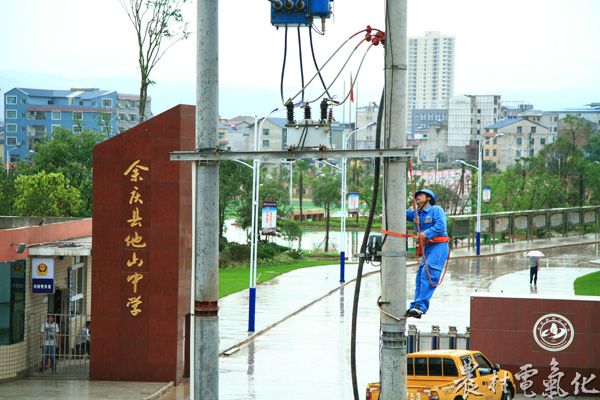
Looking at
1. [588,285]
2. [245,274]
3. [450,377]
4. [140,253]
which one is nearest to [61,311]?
[140,253]

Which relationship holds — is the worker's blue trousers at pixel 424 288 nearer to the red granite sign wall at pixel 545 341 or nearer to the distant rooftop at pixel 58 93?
the red granite sign wall at pixel 545 341

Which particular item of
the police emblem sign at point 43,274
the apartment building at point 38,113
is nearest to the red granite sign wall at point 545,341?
the police emblem sign at point 43,274

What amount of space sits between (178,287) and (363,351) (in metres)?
7.00

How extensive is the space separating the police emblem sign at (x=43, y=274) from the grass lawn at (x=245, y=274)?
16.9m

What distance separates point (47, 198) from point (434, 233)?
40.6 metres

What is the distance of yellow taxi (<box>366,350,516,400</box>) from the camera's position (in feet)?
66.1

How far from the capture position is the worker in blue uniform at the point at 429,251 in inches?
393

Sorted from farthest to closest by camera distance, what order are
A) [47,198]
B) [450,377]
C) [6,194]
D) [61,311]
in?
[6,194], [47,198], [61,311], [450,377]

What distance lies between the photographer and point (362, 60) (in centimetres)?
933

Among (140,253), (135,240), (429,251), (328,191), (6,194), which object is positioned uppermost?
(328,191)

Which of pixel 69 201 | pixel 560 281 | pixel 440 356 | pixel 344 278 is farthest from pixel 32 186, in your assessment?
pixel 440 356

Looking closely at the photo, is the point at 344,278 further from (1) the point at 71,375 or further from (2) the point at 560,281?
(1) the point at 71,375

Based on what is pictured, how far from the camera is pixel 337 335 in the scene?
32844 mm

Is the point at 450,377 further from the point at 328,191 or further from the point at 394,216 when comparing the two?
the point at 328,191
